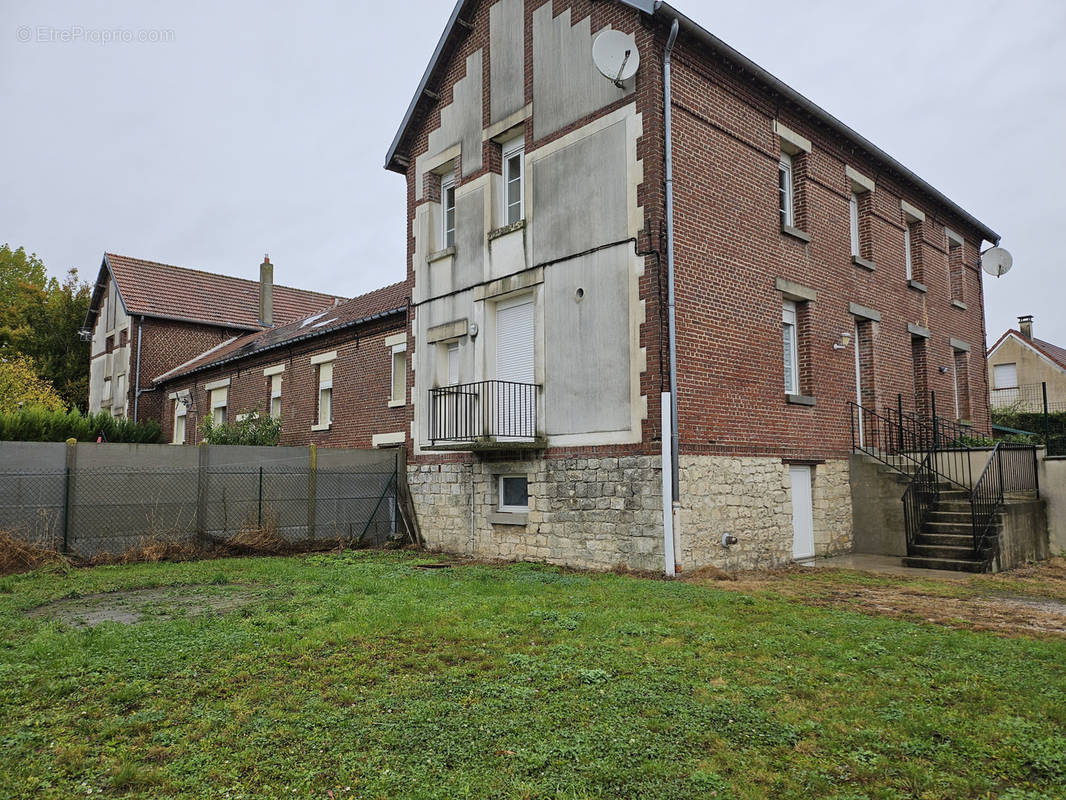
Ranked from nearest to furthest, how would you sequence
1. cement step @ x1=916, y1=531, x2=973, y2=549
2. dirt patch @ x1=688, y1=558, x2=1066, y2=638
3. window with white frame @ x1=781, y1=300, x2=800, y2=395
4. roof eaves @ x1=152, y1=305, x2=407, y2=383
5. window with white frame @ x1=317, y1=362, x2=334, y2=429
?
dirt patch @ x1=688, y1=558, x2=1066, y2=638
cement step @ x1=916, y1=531, x2=973, y2=549
window with white frame @ x1=781, y1=300, x2=800, y2=395
roof eaves @ x1=152, y1=305, x2=407, y2=383
window with white frame @ x1=317, y1=362, x2=334, y2=429

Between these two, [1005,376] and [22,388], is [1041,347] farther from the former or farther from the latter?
[22,388]

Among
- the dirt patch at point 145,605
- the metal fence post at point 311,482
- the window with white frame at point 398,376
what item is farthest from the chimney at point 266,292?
the dirt patch at point 145,605

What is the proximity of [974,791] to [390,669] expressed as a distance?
365 centimetres

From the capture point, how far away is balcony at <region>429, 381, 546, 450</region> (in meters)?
11.6

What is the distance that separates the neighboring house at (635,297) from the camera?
1030 cm

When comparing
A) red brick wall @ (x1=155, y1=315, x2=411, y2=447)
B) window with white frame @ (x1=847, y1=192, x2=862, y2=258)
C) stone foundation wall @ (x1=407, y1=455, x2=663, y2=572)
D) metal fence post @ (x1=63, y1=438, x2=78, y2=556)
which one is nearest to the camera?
stone foundation wall @ (x1=407, y1=455, x2=663, y2=572)

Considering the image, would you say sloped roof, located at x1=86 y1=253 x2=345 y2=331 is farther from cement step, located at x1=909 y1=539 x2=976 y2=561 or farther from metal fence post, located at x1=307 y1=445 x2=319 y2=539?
cement step, located at x1=909 y1=539 x2=976 y2=561

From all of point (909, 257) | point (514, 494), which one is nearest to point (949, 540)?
point (514, 494)

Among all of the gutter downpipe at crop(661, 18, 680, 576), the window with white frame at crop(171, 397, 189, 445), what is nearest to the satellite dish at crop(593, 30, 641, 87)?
the gutter downpipe at crop(661, 18, 680, 576)

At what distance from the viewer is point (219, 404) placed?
24625mm

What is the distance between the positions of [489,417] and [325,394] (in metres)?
9.28

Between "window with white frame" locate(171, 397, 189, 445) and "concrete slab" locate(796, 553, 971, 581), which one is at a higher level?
"window with white frame" locate(171, 397, 189, 445)

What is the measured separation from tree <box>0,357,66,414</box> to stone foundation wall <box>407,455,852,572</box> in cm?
2166

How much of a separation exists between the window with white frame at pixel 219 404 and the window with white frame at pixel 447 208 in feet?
43.0
